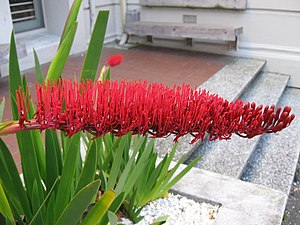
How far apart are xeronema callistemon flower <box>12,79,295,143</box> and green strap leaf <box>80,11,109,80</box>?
393mm

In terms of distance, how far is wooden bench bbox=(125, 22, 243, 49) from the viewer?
4707 millimetres

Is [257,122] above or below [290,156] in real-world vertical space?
above

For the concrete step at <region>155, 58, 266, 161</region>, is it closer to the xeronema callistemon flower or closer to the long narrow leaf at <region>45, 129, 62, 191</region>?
the long narrow leaf at <region>45, 129, 62, 191</region>

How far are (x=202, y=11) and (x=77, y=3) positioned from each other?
432cm

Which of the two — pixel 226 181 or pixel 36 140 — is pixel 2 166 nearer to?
pixel 36 140

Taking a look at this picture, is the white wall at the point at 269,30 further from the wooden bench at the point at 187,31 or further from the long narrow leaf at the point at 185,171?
the long narrow leaf at the point at 185,171

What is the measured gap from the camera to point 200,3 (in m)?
5.04

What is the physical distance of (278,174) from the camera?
2.73m

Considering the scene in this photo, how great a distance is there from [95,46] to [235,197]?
1246 mm

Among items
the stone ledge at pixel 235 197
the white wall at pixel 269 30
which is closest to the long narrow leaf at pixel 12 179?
the stone ledge at pixel 235 197

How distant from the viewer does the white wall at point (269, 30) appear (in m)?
4.54

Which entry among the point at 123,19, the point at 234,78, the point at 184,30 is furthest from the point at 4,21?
the point at 234,78

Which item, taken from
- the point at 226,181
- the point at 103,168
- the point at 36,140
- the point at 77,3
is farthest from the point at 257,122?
the point at 226,181

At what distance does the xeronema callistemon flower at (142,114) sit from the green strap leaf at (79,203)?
203 millimetres
